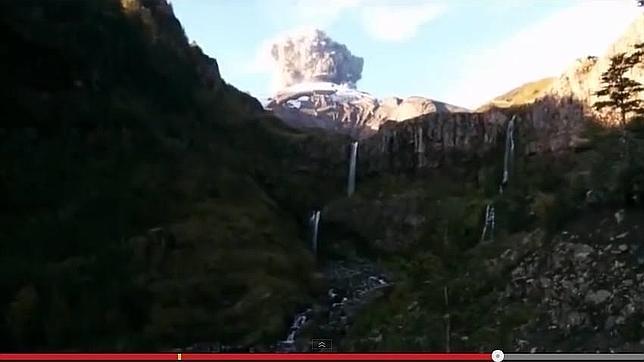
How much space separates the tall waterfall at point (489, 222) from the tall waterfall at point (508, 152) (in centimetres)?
461

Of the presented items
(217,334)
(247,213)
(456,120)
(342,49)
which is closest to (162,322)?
(217,334)

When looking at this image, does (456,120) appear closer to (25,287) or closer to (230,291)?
(230,291)

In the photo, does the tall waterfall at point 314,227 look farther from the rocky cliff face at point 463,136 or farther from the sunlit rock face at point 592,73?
the sunlit rock face at point 592,73

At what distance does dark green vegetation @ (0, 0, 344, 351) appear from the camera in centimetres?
2516

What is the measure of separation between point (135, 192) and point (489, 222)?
56.4 ft

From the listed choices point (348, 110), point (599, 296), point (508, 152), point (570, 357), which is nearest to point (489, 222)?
point (508, 152)

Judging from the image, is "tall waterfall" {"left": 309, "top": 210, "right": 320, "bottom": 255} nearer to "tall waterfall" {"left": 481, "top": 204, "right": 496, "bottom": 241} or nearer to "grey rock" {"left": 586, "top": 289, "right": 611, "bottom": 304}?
"tall waterfall" {"left": 481, "top": 204, "right": 496, "bottom": 241}

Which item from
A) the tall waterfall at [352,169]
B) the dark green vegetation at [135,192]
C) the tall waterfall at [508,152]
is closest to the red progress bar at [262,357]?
the dark green vegetation at [135,192]

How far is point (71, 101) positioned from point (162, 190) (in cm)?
843

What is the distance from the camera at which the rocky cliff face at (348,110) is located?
10175 centimetres

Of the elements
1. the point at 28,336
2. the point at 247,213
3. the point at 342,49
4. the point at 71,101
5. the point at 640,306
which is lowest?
the point at 28,336

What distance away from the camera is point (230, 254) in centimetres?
3083

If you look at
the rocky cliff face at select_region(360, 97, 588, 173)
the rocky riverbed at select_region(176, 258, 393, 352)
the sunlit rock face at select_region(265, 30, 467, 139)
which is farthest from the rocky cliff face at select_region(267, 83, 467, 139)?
the rocky riverbed at select_region(176, 258, 393, 352)

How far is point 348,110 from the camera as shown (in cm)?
11181
